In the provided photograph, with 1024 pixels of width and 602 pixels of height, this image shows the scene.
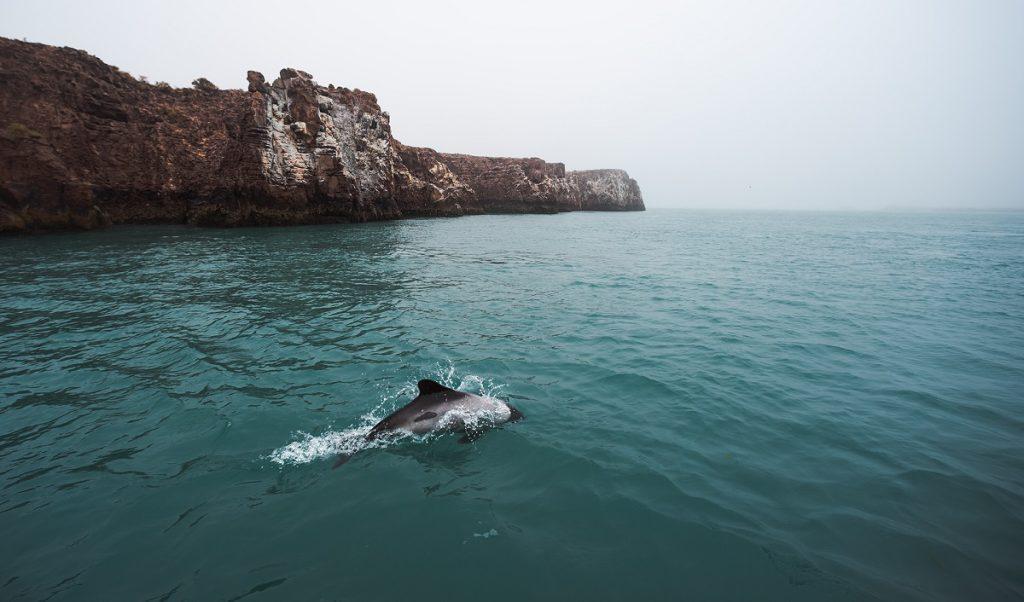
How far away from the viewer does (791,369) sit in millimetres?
9711

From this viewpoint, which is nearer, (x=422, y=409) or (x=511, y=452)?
(x=511, y=452)

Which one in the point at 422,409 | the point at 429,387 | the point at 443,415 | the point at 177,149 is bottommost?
the point at 443,415

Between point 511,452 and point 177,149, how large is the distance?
52.7 metres

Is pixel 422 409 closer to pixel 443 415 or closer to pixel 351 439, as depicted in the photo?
pixel 443 415

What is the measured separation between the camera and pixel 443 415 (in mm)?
6906

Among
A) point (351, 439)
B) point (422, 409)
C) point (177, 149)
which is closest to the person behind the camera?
point (351, 439)

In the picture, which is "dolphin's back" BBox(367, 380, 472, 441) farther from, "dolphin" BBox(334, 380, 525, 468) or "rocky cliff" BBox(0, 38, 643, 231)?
"rocky cliff" BBox(0, 38, 643, 231)

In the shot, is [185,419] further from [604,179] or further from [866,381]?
[604,179]

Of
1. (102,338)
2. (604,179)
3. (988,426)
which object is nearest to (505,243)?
(102,338)

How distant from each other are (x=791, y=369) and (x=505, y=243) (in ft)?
94.9

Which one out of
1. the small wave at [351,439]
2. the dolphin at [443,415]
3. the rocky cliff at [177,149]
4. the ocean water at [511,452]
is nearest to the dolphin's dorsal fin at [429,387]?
the dolphin at [443,415]

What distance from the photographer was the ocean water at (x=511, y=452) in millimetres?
4289

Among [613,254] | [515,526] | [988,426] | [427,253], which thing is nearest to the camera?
[515,526]

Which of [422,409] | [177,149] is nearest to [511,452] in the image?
[422,409]
